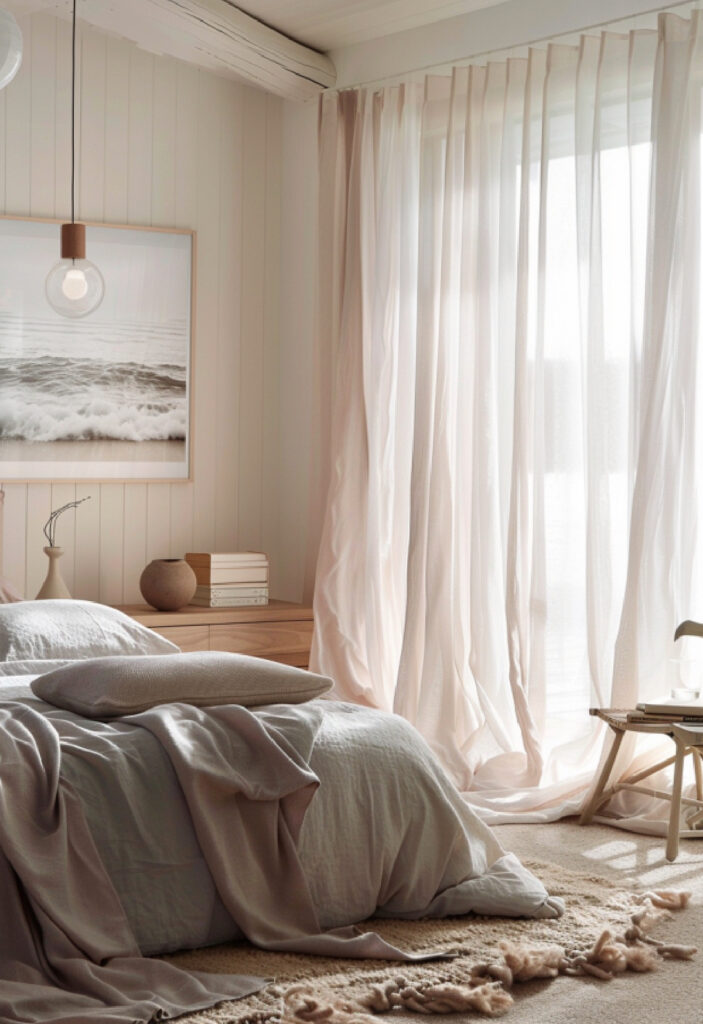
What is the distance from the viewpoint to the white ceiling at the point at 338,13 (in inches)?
192

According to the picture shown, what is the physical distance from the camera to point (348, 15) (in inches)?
201

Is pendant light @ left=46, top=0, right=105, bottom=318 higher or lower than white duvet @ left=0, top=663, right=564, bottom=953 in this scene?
higher

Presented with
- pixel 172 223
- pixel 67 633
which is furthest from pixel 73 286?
pixel 172 223

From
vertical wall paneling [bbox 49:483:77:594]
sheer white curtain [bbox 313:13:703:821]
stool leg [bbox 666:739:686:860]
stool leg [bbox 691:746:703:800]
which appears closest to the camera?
stool leg [bbox 666:739:686:860]

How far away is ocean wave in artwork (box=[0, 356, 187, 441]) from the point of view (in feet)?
16.8

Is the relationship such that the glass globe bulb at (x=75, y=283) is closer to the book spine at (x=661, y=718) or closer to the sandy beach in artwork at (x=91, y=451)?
the sandy beach in artwork at (x=91, y=451)

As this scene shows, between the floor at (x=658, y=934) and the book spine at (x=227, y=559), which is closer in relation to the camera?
the floor at (x=658, y=934)

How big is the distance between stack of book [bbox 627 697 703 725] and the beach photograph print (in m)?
2.41

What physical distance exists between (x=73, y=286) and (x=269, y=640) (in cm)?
198

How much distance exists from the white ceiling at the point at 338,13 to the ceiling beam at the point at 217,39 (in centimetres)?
2

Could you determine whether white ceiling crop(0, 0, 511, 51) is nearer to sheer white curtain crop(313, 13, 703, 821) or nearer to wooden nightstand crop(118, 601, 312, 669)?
sheer white curtain crop(313, 13, 703, 821)

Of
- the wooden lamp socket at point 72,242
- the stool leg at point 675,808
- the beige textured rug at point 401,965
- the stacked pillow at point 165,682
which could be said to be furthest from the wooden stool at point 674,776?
the wooden lamp socket at point 72,242

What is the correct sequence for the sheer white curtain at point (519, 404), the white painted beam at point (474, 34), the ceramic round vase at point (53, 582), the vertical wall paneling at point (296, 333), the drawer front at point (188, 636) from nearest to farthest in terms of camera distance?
the sheer white curtain at point (519, 404), the white painted beam at point (474, 34), the ceramic round vase at point (53, 582), the drawer front at point (188, 636), the vertical wall paneling at point (296, 333)

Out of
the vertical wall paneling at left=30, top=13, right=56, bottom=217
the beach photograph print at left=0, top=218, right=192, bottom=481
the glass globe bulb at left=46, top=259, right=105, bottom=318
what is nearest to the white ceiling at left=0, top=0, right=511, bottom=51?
the vertical wall paneling at left=30, top=13, right=56, bottom=217
